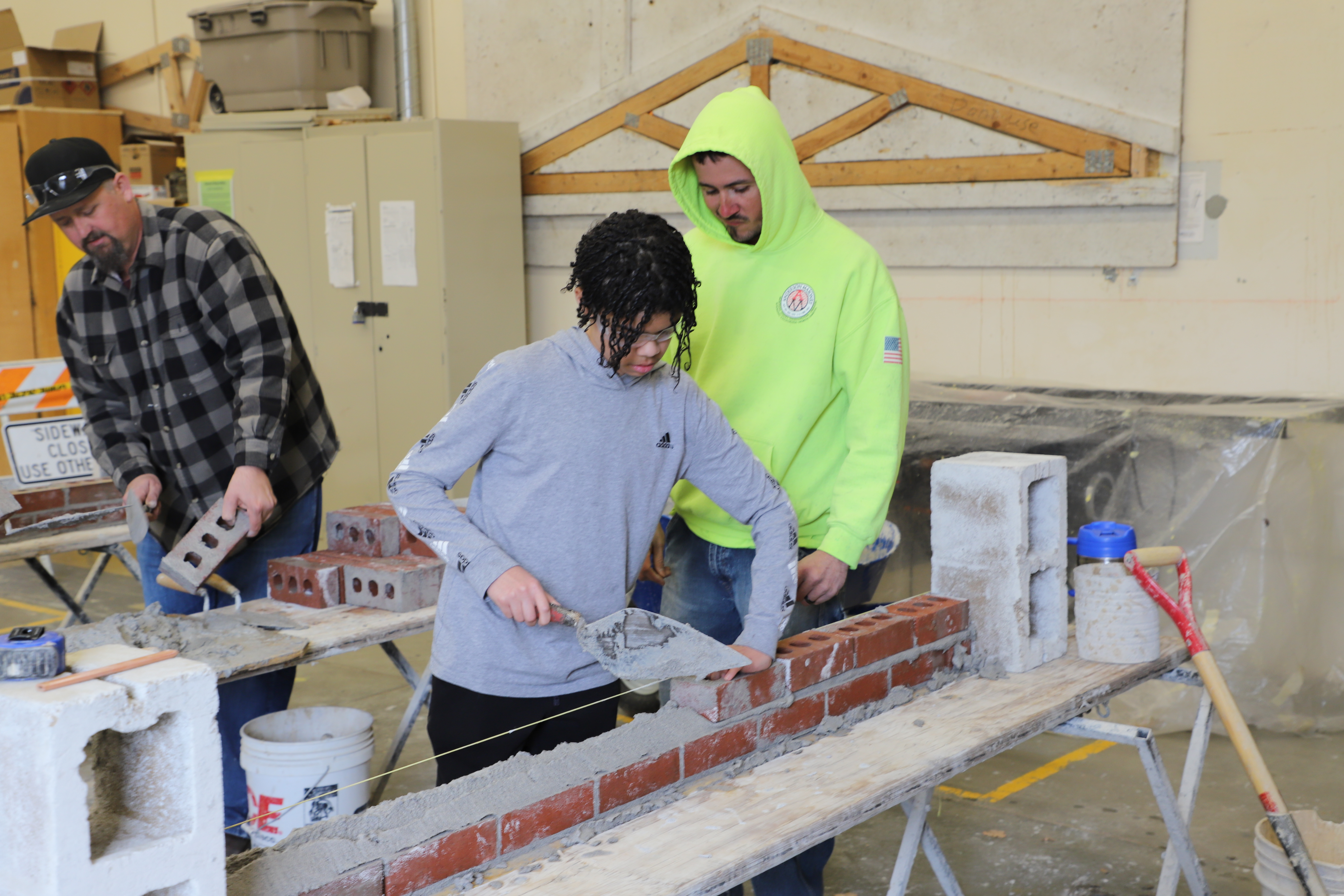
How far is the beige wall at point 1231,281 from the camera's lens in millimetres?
4059

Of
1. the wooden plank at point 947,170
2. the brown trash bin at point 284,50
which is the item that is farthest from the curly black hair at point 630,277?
the brown trash bin at point 284,50

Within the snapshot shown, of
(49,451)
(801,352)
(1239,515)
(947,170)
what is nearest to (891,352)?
(801,352)

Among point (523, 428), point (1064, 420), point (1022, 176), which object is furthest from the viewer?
point (1022, 176)

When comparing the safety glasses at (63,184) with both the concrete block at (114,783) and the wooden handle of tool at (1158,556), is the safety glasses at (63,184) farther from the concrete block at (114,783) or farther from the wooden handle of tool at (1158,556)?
the wooden handle of tool at (1158,556)

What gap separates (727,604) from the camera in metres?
2.41

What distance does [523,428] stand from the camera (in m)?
1.91

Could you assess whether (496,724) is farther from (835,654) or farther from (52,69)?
(52,69)

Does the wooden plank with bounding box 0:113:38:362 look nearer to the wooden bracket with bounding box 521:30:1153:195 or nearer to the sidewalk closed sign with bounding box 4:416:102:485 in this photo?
the sidewalk closed sign with bounding box 4:416:102:485

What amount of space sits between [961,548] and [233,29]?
522 centimetres

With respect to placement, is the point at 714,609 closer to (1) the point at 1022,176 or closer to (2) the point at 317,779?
(2) the point at 317,779

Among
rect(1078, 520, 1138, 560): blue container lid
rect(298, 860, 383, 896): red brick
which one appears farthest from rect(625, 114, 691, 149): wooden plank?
rect(298, 860, 383, 896): red brick

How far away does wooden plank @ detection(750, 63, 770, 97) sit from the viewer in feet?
17.1

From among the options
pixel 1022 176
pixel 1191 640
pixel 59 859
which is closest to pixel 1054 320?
pixel 1022 176

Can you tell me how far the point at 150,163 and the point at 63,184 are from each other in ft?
16.2
